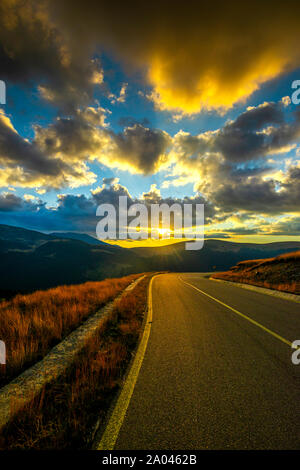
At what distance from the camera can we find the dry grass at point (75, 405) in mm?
2027

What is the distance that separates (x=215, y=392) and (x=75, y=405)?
2.08m

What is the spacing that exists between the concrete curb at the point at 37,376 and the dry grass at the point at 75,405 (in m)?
0.16

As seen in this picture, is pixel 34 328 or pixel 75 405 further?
pixel 34 328

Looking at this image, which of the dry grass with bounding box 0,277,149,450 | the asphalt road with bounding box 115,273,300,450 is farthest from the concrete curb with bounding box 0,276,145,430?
the asphalt road with bounding box 115,273,300,450

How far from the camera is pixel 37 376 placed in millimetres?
3338

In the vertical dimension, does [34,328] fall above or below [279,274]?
below

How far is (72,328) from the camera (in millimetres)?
5852

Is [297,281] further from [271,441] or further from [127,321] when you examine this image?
[271,441]

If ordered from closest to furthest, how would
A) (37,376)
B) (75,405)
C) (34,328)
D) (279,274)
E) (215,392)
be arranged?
(75,405)
(215,392)
(37,376)
(34,328)
(279,274)

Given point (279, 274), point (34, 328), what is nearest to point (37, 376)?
point (34, 328)

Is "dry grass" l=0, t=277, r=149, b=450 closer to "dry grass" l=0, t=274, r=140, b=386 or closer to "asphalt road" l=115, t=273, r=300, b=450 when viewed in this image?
"asphalt road" l=115, t=273, r=300, b=450

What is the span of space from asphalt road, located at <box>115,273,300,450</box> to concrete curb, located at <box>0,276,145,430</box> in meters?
1.55

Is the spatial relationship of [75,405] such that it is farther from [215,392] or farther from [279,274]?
[279,274]
